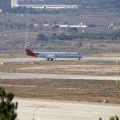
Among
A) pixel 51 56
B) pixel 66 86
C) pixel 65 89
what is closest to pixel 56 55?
pixel 51 56

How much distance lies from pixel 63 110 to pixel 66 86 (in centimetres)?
1811

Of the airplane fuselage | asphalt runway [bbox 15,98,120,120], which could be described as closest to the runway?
asphalt runway [bbox 15,98,120,120]

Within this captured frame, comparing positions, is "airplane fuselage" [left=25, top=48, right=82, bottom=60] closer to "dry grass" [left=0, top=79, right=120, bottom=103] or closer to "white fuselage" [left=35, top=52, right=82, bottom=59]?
"white fuselage" [left=35, top=52, right=82, bottom=59]

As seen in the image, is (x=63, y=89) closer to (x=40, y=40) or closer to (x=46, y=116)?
(x=46, y=116)

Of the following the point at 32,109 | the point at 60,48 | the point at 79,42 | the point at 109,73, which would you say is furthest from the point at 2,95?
the point at 79,42

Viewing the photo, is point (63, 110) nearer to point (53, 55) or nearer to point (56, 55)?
point (53, 55)

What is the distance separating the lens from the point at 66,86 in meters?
82.6

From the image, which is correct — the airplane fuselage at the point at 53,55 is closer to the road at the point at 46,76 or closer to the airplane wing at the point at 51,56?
the airplane wing at the point at 51,56

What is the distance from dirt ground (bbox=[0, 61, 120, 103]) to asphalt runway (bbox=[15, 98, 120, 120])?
3.18 m

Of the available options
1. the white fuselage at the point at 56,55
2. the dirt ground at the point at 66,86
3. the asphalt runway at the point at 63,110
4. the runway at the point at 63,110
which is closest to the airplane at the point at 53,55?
the white fuselage at the point at 56,55

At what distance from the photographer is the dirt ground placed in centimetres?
7388

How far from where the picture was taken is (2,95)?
144 feet

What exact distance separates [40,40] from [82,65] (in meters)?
68.2

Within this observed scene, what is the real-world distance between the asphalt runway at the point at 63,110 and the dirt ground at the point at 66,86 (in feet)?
10.4
